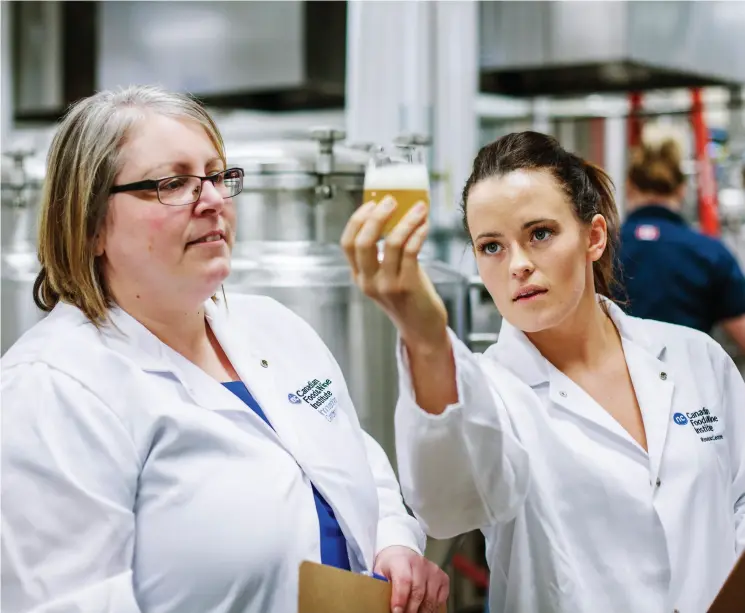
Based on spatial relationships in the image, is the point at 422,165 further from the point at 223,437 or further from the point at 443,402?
the point at 223,437

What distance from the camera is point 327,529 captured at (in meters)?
1.30

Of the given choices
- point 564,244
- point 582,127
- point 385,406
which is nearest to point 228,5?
point 582,127

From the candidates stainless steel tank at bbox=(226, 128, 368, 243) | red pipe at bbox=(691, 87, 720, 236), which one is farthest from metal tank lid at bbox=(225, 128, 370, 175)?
red pipe at bbox=(691, 87, 720, 236)

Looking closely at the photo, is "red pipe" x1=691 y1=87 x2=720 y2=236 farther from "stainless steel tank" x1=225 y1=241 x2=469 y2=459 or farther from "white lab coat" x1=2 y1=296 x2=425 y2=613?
"white lab coat" x1=2 y1=296 x2=425 y2=613

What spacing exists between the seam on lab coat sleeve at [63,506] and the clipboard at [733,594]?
724 millimetres

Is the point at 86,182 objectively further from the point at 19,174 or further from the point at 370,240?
the point at 19,174

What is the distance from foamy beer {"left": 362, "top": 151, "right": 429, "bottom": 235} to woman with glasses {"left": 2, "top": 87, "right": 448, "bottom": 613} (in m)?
0.25

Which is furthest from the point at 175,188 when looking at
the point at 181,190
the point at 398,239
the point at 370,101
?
the point at 370,101

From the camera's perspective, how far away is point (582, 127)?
3227mm

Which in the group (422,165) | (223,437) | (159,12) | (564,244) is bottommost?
(223,437)

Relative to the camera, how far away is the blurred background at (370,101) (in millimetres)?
1755

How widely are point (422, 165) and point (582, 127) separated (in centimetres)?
219

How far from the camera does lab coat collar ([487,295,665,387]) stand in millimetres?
1364

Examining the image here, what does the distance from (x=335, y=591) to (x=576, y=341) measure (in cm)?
51
